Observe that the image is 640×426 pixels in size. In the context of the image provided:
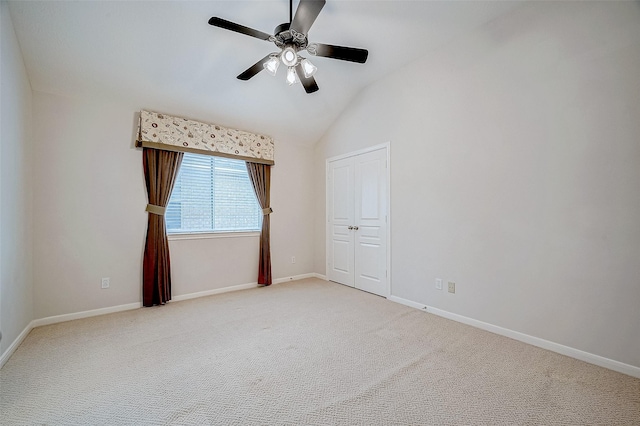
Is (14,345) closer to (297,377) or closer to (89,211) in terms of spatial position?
(89,211)

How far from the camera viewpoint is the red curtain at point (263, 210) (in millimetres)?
4301

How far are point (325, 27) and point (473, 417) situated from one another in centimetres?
338

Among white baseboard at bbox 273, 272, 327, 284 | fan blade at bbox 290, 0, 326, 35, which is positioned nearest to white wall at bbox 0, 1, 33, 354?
fan blade at bbox 290, 0, 326, 35

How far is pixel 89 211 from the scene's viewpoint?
3070 mm

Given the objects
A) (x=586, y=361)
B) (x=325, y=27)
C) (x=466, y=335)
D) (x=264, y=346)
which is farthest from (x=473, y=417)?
(x=325, y=27)

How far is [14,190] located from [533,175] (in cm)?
447

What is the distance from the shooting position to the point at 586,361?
2.15 meters

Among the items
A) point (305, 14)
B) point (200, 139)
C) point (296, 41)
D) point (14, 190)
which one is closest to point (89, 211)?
point (14, 190)

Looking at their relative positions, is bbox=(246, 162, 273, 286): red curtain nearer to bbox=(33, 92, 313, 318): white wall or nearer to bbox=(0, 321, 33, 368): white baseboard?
bbox=(33, 92, 313, 318): white wall

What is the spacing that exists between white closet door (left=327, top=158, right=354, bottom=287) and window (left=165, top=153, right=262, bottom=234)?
1223mm

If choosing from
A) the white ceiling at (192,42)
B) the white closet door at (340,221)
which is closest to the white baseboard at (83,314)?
the white ceiling at (192,42)

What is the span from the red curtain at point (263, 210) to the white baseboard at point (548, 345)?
234 cm

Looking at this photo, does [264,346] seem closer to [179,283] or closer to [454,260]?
[179,283]

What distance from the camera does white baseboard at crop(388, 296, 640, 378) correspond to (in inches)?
78.8
